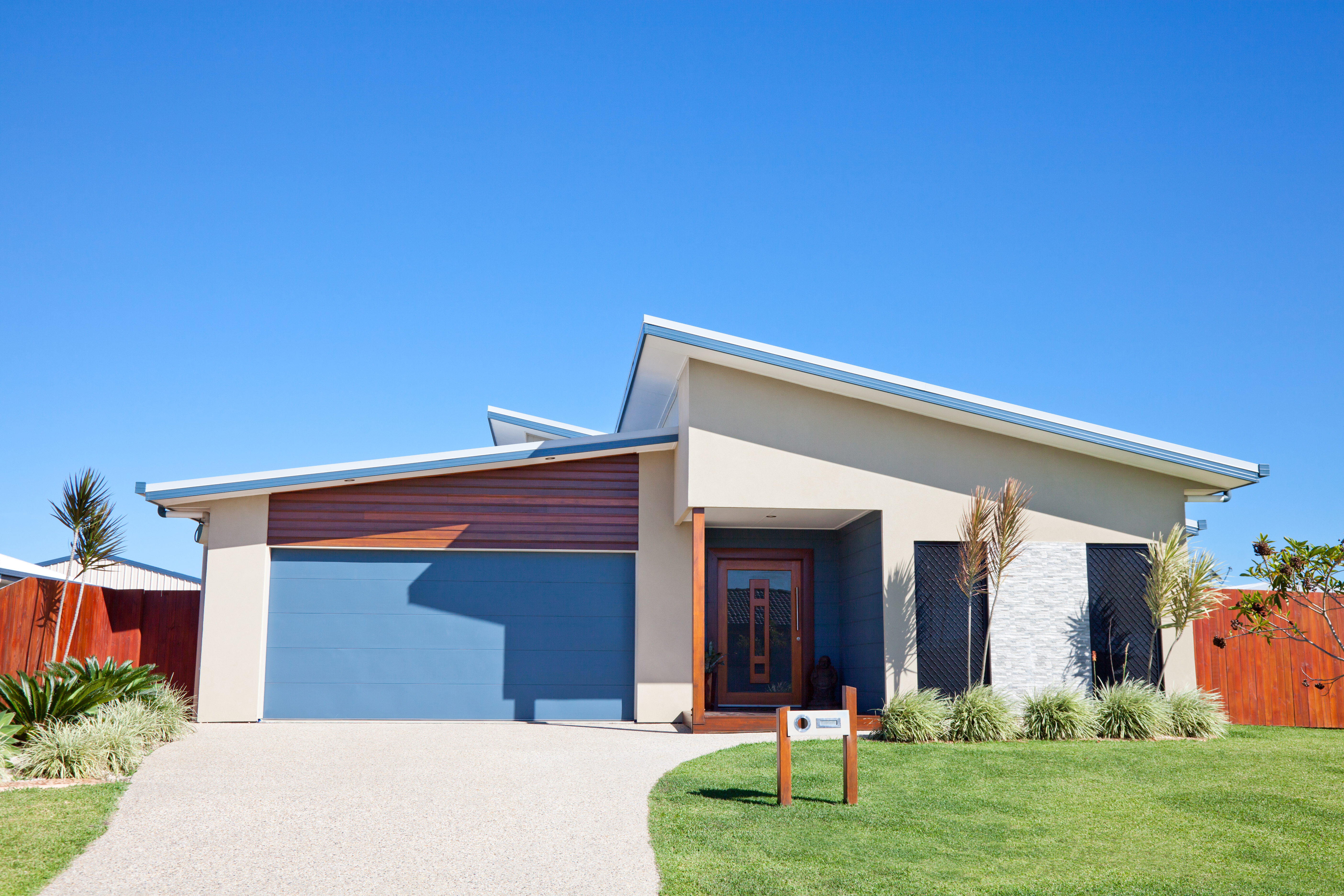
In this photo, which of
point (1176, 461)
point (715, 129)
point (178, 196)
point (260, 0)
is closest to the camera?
point (1176, 461)

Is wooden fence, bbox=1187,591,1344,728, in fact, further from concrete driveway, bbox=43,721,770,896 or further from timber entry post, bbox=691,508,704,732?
concrete driveway, bbox=43,721,770,896

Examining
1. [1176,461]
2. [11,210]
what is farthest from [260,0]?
[1176,461]

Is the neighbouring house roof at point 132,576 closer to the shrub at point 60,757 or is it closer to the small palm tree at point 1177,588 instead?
the shrub at point 60,757

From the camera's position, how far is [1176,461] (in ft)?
34.8

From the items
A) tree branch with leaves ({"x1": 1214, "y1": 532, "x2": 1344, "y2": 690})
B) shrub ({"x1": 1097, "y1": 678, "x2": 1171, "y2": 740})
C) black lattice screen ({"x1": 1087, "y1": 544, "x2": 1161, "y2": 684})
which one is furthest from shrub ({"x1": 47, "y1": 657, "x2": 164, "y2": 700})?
black lattice screen ({"x1": 1087, "y1": 544, "x2": 1161, "y2": 684})

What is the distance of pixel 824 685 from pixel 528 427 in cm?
660

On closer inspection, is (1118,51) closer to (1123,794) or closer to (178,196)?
(1123,794)

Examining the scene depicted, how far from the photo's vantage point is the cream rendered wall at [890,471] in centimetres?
1099

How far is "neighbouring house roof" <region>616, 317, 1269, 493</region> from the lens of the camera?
10.6m

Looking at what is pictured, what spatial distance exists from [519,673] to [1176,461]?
841cm

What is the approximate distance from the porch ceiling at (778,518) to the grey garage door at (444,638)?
1.72 m

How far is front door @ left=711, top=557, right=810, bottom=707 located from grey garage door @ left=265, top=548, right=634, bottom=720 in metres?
1.82

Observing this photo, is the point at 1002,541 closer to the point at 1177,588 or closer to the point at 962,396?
the point at 962,396

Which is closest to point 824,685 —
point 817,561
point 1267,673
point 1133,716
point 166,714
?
point 817,561
